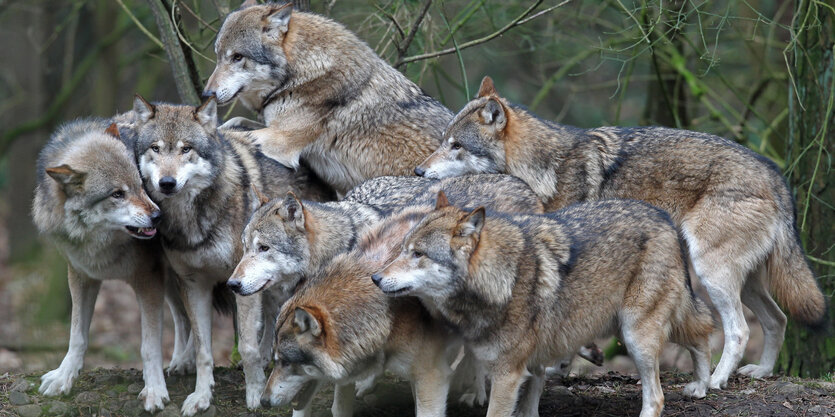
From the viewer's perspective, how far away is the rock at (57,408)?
22.2 feet

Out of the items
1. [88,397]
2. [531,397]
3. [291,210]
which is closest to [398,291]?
[291,210]

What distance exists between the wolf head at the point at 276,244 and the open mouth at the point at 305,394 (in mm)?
822

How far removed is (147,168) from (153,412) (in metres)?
2.01

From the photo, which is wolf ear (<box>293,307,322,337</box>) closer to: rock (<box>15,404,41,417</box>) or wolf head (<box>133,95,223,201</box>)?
wolf head (<box>133,95,223,201</box>)

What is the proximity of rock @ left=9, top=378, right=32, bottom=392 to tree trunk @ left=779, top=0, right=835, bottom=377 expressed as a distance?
765cm

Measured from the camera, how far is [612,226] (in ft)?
21.3

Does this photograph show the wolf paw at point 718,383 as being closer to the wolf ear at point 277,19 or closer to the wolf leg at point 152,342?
the wolf leg at point 152,342

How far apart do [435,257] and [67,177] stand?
9.78ft

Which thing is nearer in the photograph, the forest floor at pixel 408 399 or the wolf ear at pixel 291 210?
the wolf ear at pixel 291 210

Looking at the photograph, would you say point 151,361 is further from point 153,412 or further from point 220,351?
point 220,351

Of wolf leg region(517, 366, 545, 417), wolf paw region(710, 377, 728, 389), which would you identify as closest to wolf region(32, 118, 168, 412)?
wolf leg region(517, 366, 545, 417)

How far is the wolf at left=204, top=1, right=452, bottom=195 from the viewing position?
7883 mm

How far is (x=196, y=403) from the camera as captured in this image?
6859 mm

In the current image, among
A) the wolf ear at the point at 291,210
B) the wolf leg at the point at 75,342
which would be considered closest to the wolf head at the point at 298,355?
the wolf ear at the point at 291,210
